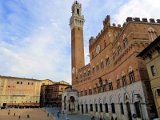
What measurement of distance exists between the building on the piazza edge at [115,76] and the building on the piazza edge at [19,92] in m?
27.5

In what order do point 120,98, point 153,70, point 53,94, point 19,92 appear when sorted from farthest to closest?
point 53,94 → point 19,92 → point 120,98 → point 153,70

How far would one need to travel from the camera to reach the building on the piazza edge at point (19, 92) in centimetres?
6091

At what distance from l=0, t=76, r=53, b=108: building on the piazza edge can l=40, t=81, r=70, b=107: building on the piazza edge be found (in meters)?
4.30

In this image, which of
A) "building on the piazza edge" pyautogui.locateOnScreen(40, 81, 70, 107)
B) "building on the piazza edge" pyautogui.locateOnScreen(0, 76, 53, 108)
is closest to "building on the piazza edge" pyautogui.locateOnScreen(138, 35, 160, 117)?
"building on the piazza edge" pyautogui.locateOnScreen(40, 81, 70, 107)

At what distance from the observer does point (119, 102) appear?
897 inches

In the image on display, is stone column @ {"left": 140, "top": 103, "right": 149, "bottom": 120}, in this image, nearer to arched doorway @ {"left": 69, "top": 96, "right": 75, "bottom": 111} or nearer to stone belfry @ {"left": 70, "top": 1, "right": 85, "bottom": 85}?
arched doorway @ {"left": 69, "top": 96, "right": 75, "bottom": 111}

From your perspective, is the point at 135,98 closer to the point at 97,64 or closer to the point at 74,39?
the point at 97,64

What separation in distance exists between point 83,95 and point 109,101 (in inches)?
582

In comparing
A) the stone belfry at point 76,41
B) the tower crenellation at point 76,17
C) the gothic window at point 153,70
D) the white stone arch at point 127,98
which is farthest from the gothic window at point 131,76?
the tower crenellation at point 76,17

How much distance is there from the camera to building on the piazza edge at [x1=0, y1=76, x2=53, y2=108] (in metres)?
60.9

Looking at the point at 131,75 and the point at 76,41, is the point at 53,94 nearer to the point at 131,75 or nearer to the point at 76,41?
the point at 76,41

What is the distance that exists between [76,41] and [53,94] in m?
32.4

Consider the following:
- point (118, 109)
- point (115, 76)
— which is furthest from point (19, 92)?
A: point (118, 109)

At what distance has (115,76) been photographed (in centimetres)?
2459
